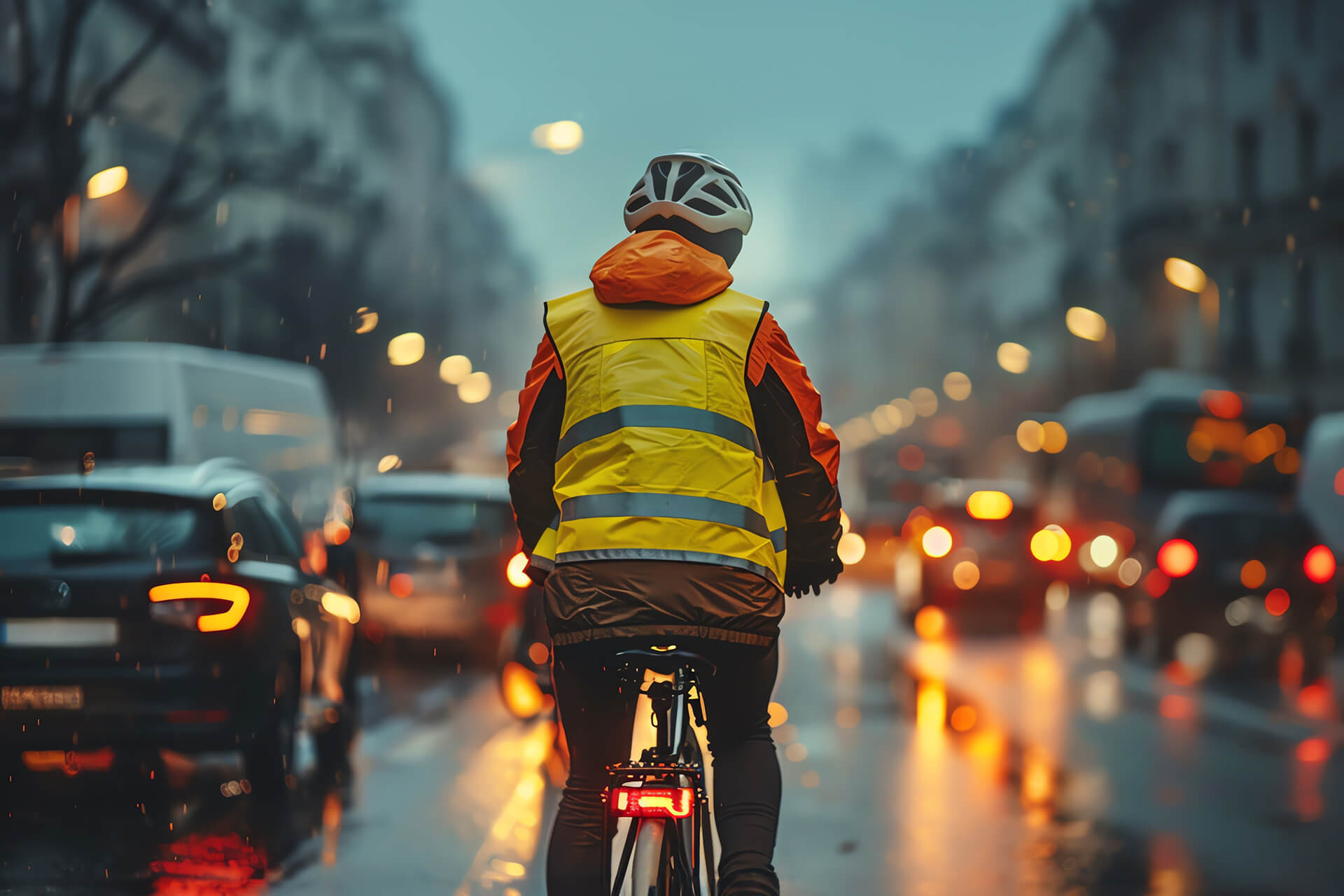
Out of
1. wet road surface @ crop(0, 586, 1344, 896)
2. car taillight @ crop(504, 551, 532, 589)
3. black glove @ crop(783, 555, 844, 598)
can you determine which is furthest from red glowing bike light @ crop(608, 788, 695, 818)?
car taillight @ crop(504, 551, 532, 589)

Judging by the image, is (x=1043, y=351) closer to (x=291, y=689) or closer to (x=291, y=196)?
(x=291, y=196)

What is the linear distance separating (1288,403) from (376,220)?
2693 centimetres

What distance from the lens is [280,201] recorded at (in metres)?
54.3

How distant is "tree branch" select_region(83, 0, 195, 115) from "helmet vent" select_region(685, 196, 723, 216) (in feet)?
57.3

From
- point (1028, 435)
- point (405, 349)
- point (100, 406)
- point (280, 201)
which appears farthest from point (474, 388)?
point (100, 406)

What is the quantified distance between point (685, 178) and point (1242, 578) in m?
11.9

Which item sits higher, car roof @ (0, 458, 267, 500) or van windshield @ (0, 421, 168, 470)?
van windshield @ (0, 421, 168, 470)

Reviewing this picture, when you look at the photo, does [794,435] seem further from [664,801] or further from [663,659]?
[664,801]

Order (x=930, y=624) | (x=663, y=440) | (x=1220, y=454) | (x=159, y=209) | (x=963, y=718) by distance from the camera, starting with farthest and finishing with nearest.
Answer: (x=159, y=209), (x=1220, y=454), (x=930, y=624), (x=963, y=718), (x=663, y=440)

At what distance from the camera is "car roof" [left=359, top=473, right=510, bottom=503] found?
1362 cm

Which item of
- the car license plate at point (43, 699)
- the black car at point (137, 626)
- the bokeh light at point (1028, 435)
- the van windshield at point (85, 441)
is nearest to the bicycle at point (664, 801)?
the black car at point (137, 626)

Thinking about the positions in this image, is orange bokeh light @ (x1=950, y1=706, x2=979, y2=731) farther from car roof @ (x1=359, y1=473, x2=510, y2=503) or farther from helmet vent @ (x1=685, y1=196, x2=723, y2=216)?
→ helmet vent @ (x1=685, y1=196, x2=723, y2=216)

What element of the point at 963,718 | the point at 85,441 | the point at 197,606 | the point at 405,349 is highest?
the point at 405,349

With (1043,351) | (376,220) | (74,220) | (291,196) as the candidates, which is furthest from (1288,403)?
(1043,351)
